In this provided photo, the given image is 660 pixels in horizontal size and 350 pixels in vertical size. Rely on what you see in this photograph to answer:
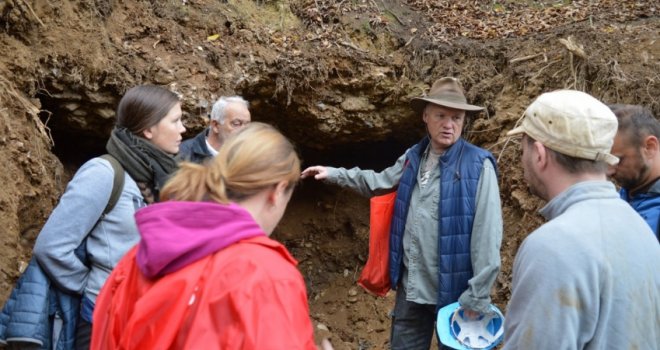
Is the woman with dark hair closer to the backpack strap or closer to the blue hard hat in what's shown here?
the backpack strap

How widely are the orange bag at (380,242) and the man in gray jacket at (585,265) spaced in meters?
1.95

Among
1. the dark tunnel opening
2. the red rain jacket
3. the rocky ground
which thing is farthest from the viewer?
the dark tunnel opening

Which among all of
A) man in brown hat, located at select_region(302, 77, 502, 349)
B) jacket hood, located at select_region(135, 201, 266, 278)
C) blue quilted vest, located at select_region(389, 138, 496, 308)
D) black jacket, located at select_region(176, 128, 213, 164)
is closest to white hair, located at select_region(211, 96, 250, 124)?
black jacket, located at select_region(176, 128, 213, 164)

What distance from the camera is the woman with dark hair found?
245cm

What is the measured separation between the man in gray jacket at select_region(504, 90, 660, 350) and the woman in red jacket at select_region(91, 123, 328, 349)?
74cm

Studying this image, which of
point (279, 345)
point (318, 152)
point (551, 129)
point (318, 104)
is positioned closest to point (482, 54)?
point (318, 104)

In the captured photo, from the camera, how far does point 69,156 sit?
5590mm

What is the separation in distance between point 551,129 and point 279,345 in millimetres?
1199

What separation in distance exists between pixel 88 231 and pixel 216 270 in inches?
54.7

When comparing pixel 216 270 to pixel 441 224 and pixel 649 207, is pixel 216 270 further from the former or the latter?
pixel 441 224

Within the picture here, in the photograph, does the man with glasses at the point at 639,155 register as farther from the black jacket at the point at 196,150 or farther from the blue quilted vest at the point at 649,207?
the black jacket at the point at 196,150

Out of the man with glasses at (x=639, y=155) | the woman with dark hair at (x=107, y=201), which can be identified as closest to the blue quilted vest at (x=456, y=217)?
the man with glasses at (x=639, y=155)

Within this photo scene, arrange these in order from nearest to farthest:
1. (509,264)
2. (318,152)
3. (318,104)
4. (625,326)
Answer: (625,326) → (509,264) → (318,104) → (318,152)

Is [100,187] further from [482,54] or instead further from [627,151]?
[482,54]
